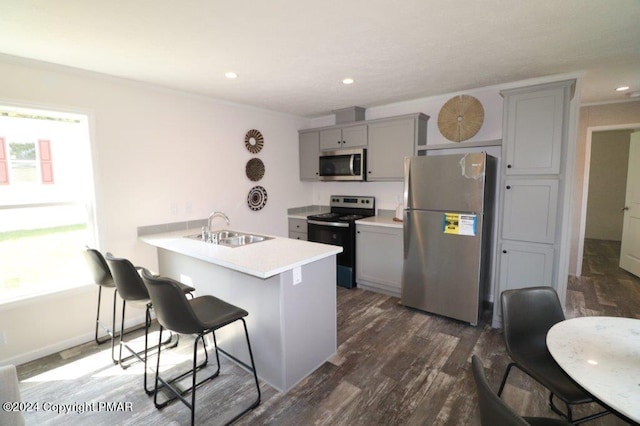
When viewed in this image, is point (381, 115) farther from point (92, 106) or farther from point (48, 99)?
point (48, 99)

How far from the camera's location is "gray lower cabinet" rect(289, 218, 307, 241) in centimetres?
458

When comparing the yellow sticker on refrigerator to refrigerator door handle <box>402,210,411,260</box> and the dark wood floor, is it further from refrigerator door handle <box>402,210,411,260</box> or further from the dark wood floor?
the dark wood floor

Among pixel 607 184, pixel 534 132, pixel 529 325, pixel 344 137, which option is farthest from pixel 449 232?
pixel 607 184

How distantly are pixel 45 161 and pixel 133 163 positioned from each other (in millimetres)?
654

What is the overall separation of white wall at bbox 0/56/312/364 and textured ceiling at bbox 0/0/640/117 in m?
0.21

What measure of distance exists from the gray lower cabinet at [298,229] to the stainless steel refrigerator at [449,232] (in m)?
1.65

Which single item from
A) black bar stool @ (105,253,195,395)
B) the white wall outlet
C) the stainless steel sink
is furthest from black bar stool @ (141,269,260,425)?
the stainless steel sink

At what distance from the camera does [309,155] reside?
4.75 metres

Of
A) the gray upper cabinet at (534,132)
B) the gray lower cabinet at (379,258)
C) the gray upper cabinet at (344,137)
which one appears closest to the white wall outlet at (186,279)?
the gray lower cabinet at (379,258)

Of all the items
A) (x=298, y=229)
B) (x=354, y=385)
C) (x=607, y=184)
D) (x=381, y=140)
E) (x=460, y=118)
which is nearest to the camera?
(x=354, y=385)

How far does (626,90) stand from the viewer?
359 centimetres

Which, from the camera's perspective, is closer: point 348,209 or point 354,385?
point 354,385

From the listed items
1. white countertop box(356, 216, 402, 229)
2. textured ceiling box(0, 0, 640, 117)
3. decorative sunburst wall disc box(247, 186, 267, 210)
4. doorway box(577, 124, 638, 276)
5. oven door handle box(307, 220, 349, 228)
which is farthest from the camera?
doorway box(577, 124, 638, 276)

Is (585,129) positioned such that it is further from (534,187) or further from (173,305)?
(173,305)
